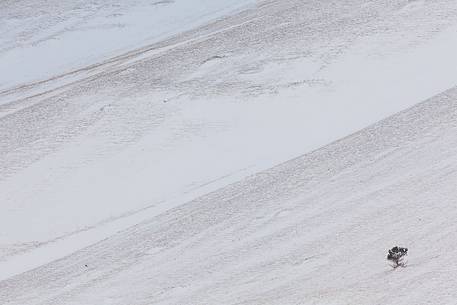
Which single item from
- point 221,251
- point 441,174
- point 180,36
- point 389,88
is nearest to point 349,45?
point 389,88

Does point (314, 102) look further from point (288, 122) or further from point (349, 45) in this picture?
point (349, 45)

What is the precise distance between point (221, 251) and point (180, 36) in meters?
3.55

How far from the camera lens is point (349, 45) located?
20.7 feet

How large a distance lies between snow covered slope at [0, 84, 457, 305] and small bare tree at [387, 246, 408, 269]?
0.03 metres

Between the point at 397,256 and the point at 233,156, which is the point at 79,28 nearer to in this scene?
the point at 233,156

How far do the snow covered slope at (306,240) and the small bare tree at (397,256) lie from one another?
0.03m

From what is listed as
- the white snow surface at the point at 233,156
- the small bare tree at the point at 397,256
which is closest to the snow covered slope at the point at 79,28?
the white snow surface at the point at 233,156

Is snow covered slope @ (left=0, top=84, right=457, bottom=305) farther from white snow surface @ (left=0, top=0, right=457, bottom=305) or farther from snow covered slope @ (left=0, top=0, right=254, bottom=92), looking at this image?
snow covered slope @ (left=0, top=0, right=254, bottom=92)

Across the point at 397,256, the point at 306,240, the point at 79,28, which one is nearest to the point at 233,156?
the point at 306,240

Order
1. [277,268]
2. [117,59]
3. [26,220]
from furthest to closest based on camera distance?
[117,59]
[26,220]
[277,268]

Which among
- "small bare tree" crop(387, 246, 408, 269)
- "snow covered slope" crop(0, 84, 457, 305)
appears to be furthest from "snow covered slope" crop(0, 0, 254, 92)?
"small bare tree" crop(387, 246, 408, 269)

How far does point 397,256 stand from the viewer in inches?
138

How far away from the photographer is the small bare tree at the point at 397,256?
3496 millimetres

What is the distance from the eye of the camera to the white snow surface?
388 centimetres
